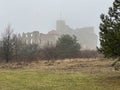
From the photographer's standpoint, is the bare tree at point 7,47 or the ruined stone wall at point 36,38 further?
the ruined stone wall at point 36,38

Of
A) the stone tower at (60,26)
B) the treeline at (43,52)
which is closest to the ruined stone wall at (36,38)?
the stone tower at (60,26)

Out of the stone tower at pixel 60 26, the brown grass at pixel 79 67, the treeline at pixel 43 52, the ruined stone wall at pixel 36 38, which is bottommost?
the brown grass at pixel 79 67

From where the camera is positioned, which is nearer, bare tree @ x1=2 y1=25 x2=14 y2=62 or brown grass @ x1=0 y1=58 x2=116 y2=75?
brown grass @ x1=0 y1=58 x2=116 y2=75

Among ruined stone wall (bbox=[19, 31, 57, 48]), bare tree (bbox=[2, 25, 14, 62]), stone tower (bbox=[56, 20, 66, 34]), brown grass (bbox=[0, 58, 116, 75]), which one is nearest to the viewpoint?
brown grass (bbox=[0, 58, 116, 75])

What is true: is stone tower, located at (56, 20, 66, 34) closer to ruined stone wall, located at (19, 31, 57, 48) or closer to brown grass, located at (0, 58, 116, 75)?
ruined stone wall, located at (19, 31, 57, 48)

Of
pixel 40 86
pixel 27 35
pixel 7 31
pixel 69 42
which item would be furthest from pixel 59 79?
pixel 27 35

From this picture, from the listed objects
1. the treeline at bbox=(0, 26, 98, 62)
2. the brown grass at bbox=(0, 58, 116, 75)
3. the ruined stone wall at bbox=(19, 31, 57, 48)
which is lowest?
the brown grass at bbox=(0, 58, 116, 75)

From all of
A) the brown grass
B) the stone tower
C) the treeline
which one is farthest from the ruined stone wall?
the brown grass

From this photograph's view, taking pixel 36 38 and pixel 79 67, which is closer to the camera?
pixel 79 67

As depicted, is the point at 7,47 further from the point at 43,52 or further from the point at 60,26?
the point at 60,26

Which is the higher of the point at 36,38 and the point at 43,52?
the point at 36,38

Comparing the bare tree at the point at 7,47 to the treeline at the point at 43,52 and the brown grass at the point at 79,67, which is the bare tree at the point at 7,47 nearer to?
the treeline at the point at 43,52

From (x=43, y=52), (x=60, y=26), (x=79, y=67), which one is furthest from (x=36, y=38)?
(x=79, y=67)

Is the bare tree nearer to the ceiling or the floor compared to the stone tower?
nearer to the floor
